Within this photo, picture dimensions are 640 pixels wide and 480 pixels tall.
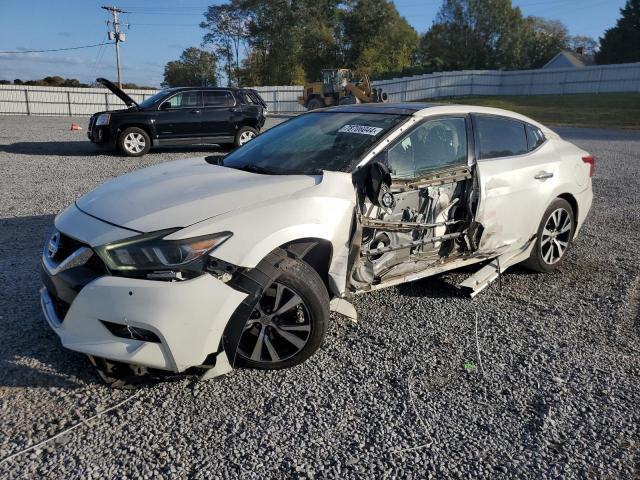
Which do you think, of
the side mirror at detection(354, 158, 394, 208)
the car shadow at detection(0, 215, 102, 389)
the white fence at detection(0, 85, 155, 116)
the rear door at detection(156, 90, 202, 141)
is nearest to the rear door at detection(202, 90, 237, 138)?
the rear door at detection(156, 90, 202, 141)

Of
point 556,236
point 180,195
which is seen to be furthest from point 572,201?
point 180,195

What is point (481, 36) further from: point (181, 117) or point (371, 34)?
point (181, 117)

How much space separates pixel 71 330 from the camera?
9.14 ft

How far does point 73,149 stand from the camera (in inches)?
545

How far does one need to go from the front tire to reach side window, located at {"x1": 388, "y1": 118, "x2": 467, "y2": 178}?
1.16m

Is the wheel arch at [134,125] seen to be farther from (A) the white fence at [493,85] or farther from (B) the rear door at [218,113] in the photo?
(A) the white fence at [493,85]

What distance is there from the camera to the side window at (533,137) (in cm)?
486

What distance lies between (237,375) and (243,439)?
1.92ft

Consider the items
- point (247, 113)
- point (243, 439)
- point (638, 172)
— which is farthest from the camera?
point (247, 113)

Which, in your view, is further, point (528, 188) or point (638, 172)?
point (638, 172)

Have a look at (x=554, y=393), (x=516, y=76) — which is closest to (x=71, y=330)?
(x=554, y=393)

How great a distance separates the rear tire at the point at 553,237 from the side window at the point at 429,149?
124cm

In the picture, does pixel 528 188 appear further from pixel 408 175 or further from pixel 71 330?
pixel 71 330

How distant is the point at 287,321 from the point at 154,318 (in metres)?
0.81
